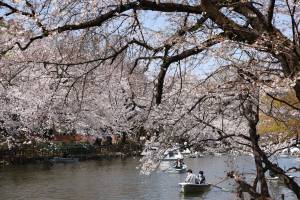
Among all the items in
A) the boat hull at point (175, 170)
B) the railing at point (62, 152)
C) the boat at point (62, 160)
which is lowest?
the boat hull at point (175, 170)

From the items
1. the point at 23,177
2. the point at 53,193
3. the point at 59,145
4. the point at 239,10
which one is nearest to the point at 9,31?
the point at 239,10

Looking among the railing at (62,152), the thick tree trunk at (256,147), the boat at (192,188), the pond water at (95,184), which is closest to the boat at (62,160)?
the railing at (62,152)

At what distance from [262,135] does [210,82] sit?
758 centimetres

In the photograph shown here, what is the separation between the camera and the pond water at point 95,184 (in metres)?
17.3

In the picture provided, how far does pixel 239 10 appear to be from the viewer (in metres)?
5.12

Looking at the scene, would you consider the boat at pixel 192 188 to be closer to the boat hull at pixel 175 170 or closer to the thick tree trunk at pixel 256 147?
the boat hull at pixel 175 170

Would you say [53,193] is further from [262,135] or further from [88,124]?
[88,124]

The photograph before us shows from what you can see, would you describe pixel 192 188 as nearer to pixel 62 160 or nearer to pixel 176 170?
pixel 176 170

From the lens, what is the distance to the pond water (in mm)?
17328

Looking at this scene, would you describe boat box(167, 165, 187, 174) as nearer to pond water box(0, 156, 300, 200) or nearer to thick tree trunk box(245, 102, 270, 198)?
pond water box(0, 156, 300, 200)

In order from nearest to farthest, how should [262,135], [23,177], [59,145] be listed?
[262,135] < [23,177] < [59,145]

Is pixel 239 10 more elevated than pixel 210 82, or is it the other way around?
pixel 239 10

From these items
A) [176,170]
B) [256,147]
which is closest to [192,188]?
[176,170]

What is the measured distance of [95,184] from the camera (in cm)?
2038
